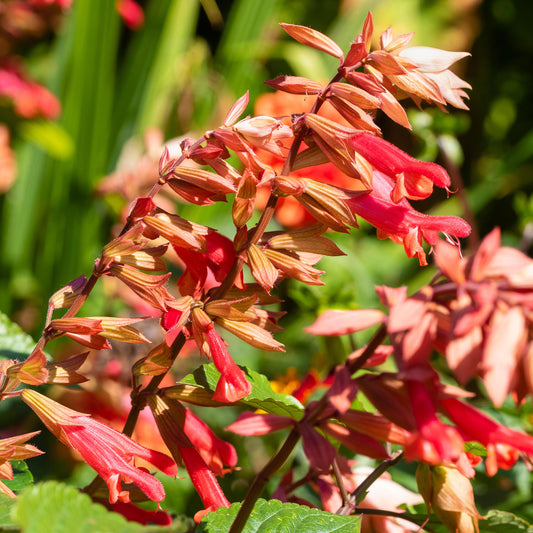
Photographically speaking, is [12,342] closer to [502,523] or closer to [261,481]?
[261,481]

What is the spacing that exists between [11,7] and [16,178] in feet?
1.72

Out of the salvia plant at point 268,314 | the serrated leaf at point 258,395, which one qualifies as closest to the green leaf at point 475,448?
the salvia plant at point 268,314

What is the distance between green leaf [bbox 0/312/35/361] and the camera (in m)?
0.60

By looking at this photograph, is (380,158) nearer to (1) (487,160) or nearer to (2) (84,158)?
(2) (84,158)

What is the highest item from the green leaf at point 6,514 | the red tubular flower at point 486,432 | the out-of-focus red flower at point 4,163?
the red tubular flower at point 486,432

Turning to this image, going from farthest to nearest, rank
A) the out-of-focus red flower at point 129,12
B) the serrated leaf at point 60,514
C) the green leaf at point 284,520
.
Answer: the out-of-focus red flower at point 129,12, the green leaf at point 284,520, the serrated leaf at point 60,514

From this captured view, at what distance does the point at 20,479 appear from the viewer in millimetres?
493

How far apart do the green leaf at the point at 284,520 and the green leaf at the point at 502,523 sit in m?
0.16

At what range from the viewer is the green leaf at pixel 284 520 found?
0.41 metres

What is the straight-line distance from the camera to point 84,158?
5.93ft

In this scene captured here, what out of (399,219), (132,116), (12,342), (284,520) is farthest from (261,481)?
(132,116)

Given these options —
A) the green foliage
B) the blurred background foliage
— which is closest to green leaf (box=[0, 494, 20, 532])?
the green foliage

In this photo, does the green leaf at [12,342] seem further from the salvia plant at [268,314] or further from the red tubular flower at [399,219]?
the red tubular flower at [399,219]

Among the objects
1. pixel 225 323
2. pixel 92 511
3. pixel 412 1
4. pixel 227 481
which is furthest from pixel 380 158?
pixel 412 1
